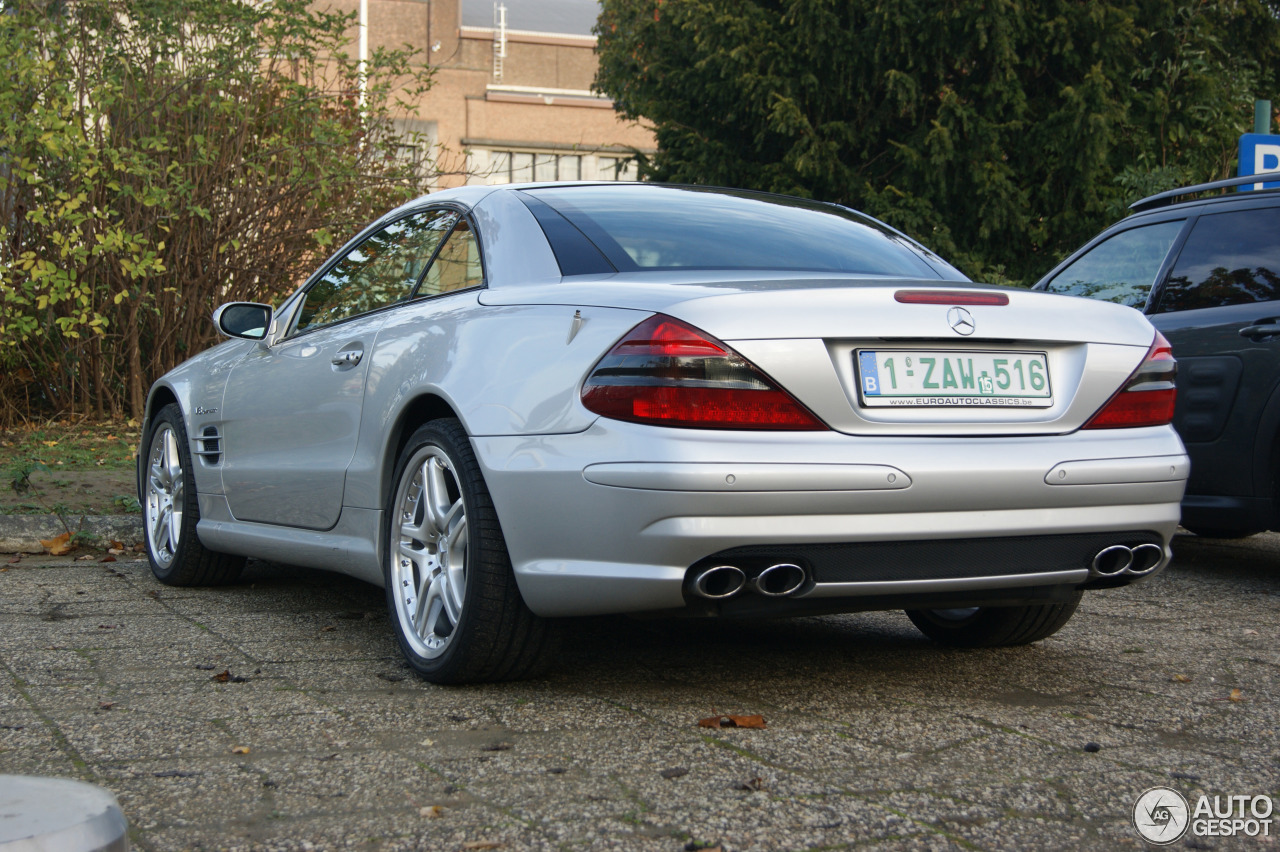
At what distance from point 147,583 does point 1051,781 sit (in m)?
3.96

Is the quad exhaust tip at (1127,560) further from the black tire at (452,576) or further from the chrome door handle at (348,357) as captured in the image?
the chrome door handle at (348,357)

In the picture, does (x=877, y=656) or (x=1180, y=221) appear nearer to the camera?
(x=877, y=656)

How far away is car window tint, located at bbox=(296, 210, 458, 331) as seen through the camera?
14.0 ft

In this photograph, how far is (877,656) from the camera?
4.10 metres

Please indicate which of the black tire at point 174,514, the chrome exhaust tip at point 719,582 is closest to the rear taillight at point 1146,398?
the chrome exhaust tip at point 719,582

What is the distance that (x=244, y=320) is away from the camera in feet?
16.6

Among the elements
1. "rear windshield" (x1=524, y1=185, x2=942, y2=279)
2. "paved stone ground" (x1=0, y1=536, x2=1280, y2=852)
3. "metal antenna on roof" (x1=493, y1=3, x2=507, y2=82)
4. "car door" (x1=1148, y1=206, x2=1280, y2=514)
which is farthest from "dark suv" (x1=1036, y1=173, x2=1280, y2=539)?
"metal antenna on roof" (x1=493, y1=3, x2=507, y2=82)

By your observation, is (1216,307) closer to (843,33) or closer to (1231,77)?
(843,33)

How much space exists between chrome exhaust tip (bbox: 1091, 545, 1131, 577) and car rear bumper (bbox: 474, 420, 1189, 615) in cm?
3

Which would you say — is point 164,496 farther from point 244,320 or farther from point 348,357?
point 348,357

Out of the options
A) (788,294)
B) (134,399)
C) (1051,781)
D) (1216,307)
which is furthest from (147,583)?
(134,399)

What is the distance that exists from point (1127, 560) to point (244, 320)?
3223 mm

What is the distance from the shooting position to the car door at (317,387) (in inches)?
166

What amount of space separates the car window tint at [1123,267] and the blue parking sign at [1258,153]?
3855 millimetres
